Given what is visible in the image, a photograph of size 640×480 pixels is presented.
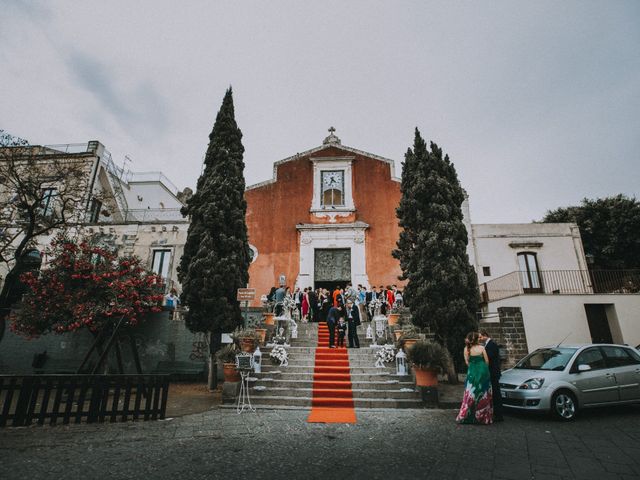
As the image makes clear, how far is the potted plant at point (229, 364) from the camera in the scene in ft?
27.6

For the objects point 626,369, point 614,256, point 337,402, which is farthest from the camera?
point 614,256

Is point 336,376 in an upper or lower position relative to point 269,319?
lower

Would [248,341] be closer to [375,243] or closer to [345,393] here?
[345,393]

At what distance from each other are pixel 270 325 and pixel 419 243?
593cm

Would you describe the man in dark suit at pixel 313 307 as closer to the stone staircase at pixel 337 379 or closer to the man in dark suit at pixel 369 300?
the man in dark suit at pixel 369 300

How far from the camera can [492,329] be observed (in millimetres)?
13047

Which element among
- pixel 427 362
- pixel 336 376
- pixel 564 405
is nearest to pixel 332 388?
pixel 336 376

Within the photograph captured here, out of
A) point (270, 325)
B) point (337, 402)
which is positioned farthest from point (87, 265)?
point (337, 402)

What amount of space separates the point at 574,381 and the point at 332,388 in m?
5.22

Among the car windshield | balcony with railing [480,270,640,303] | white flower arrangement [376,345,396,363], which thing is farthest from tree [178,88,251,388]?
balcony with railing [480,270,640,303]

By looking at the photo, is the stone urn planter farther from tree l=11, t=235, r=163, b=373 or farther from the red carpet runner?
tree l=11, t=235, r=163, b=373

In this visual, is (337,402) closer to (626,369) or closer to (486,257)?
(626,369)

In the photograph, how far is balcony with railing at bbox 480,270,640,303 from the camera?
585 inches

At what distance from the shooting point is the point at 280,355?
32.5 feet
